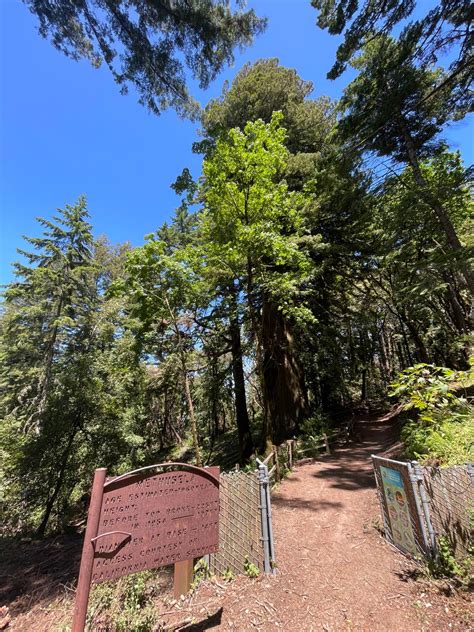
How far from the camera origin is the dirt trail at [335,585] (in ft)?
9.65

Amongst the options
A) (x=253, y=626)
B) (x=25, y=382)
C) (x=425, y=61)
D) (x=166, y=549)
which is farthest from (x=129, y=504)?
(x=25, y=382)

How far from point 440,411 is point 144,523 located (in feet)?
15.0

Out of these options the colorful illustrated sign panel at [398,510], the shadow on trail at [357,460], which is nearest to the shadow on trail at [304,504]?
the shadow on trail at [357,460]

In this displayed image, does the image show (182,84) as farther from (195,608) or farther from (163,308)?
(195,608)

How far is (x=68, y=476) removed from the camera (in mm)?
10727

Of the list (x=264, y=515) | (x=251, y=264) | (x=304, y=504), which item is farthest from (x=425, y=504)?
(x=251, y=264)

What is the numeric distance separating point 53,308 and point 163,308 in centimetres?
1133

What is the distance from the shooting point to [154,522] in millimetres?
2643

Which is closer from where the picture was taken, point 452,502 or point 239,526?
point 452,502

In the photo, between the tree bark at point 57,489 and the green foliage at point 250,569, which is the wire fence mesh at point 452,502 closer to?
the green foliage at point 250,569

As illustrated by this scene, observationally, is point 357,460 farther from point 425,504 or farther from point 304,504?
point 425,504

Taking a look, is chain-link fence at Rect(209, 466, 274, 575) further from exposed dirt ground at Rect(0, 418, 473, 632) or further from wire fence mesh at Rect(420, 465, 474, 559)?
wire fence mesh at Rect(420, 465, 474, 559)

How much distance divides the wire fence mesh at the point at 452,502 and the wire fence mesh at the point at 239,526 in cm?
225

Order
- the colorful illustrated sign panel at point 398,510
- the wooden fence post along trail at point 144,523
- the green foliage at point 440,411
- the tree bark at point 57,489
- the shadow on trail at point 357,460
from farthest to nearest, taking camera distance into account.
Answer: the tree bark at point 57,489 < the shadow on trail at point 357,460 < the green foliage at point 440,411 < the colorful illustrated sign panel at point 398,510 < the wooden fence post along trail at point 144,523
